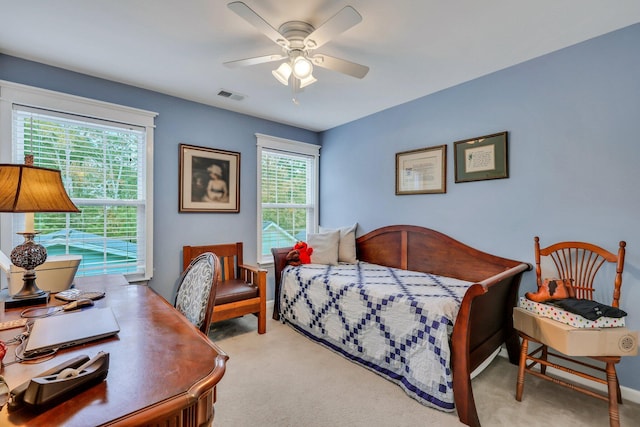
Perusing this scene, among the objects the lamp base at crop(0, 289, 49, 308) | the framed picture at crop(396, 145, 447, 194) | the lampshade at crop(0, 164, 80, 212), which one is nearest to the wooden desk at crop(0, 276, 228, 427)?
the lamp base at crop(0, 289, 49, 308)

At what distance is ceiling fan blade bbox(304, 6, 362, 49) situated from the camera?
4.79 ft

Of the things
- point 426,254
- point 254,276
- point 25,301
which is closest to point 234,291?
point 254,276

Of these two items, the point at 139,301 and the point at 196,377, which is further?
the point at 139,301

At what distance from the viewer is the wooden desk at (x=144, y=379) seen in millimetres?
646

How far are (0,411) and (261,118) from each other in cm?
353

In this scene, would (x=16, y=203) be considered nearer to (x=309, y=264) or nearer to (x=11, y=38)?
(x=11, y=38)

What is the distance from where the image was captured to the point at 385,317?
2.21 metres

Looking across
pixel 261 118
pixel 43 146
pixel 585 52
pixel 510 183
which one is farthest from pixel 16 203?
pixel 585 52

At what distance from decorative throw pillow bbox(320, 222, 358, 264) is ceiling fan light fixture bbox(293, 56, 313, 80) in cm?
216

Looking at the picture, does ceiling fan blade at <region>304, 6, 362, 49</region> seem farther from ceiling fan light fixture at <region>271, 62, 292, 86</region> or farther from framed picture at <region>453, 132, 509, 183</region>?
framed picture at <region>453, 132, 509, 183</region>

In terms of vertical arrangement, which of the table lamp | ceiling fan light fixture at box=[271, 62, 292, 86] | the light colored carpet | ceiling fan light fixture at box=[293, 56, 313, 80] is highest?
ceiling fan light fixture at box=[271, 62, 292, 86]

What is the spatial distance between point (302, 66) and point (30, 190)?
1.54m

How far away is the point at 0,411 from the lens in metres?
0.65

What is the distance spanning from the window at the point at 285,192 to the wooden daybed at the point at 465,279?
1.93 ft
